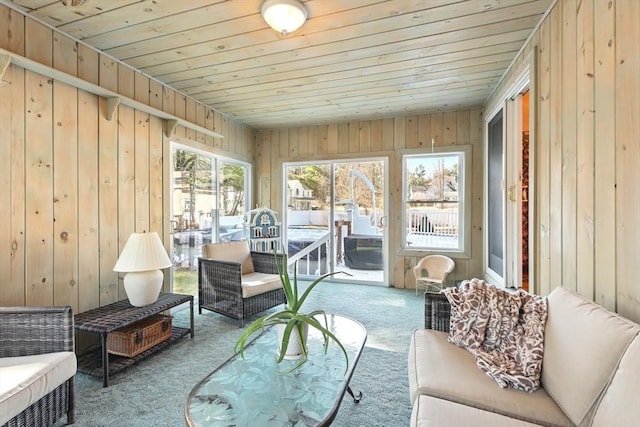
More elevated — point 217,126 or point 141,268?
point 217,126

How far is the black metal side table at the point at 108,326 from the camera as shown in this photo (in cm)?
201

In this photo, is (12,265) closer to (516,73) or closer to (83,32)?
(83,32)

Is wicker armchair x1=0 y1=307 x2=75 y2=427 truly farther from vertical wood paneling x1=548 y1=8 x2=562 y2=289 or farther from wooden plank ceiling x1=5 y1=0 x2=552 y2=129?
vertical wood paneling x1=548 y1=8 x2=562 y2=289

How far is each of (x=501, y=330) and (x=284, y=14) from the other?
2259mm

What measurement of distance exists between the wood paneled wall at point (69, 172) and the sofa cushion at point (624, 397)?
3.15 meters

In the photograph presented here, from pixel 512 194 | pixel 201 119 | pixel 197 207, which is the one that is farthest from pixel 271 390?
pixel 201 119

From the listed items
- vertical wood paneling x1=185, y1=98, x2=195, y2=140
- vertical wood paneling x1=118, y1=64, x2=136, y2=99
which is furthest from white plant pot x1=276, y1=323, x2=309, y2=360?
vertical wood paneling x1=185, y1=98, x2=195, y2=140

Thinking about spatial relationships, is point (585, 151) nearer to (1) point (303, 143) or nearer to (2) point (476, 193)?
(2) point (476, 193)

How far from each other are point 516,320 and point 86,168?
10.5 ft

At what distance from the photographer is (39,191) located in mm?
2189

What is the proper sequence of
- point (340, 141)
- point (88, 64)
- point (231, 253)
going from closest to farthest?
point (88, 64), point (231, 253), point (340, 141)

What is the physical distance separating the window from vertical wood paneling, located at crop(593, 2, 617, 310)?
2703mm

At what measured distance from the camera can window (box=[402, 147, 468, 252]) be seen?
4242 millimetres

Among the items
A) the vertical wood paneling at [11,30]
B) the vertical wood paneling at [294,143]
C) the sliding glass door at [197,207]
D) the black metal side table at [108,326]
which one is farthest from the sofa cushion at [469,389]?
the vertical wood paneling at [294,143]
